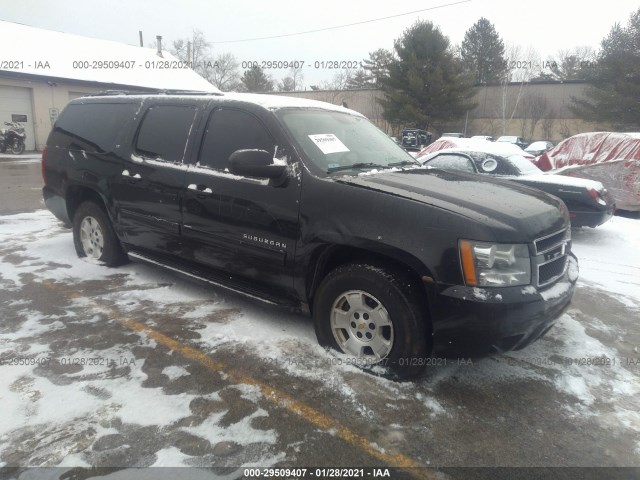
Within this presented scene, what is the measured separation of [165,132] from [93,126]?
1.26m

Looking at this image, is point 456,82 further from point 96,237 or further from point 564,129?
point 96,237

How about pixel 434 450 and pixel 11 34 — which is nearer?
pixel 434 450

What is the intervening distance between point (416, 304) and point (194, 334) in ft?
5.96

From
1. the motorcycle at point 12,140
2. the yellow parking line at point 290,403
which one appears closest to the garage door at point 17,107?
the motorcycle at point 12,140

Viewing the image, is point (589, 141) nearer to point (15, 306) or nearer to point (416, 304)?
point (416, 304)

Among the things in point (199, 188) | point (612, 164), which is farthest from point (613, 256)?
point (199, 188)

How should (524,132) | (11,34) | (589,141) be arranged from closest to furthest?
(589,141), (11,34), (524,132)

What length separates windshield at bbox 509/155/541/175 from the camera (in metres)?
7.81

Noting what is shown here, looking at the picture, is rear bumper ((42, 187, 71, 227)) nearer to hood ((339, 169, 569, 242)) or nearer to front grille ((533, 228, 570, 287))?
hood ((339, 169, 569, 242))

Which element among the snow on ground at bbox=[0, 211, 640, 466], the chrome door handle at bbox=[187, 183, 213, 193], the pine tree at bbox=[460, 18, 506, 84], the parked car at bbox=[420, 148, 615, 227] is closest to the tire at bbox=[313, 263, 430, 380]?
the snow on ground at bbox=[0, 211, 640, 466]

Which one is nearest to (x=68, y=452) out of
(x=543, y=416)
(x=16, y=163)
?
(x=543, y=416)

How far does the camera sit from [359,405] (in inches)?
109

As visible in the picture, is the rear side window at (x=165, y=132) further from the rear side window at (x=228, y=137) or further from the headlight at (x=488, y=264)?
the headlight at (x=488, y=264)

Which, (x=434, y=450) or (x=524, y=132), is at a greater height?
(x=524, y=132)
